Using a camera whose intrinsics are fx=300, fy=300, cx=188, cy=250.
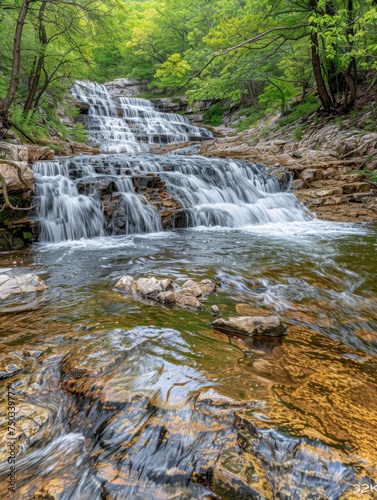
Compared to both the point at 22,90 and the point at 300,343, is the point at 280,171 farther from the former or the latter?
the point at 22,90

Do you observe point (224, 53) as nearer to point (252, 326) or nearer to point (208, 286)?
point (208, 286)

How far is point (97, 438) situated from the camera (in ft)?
5.27

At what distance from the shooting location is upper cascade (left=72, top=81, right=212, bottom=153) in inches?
717

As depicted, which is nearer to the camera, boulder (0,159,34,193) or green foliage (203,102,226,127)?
boulder (0,159,34,193)

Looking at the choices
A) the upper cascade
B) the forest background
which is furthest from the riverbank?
the upper cascade

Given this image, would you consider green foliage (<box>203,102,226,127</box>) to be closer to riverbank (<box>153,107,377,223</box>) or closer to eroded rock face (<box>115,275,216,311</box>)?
riverbank (<box>153,107,377,223</box>)

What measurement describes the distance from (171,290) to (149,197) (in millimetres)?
5320

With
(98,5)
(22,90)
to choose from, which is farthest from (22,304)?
(22,90)

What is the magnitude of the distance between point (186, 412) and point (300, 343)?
50.8 inches

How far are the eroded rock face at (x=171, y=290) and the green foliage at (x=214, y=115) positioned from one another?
23991mm

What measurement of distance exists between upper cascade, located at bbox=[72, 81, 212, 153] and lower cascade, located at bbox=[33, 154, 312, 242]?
837 cm

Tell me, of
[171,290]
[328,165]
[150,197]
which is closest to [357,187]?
[328,165]

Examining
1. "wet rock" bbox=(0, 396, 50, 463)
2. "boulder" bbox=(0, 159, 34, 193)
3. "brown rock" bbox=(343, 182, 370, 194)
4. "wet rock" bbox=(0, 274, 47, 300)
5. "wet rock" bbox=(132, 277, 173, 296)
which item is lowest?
"wet rock" bbox=(0, 396, 50, 463)

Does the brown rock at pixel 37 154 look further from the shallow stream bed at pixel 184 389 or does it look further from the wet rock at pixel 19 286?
the shallow stream bed at pixel 184 389
